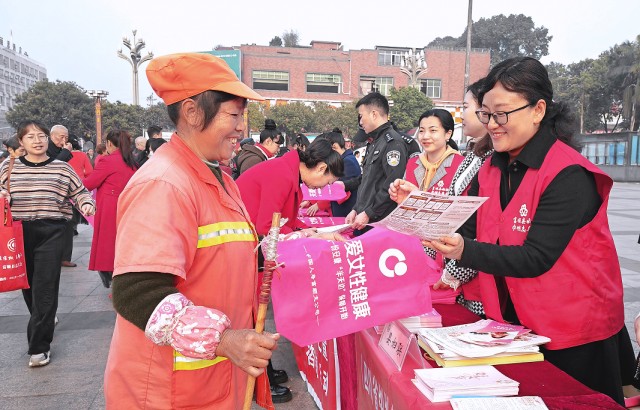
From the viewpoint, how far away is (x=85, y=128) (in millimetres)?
41000

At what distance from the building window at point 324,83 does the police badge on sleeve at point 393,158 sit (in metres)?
54.4

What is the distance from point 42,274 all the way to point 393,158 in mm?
2950

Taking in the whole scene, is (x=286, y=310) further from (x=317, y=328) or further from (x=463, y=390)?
(x=463, y=390)

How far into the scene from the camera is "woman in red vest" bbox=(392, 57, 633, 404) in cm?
158

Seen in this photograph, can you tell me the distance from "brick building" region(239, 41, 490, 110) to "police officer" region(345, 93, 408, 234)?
52.3 metres

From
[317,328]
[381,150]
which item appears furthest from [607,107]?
[317,328]

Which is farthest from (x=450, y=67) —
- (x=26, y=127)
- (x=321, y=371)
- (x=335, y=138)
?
(x=321, y=371)

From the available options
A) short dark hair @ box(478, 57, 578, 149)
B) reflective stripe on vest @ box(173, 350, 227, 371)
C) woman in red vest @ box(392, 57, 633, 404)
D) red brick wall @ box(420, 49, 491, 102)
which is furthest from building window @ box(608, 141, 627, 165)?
red brick wall @ box(420, 49, 491, 102)

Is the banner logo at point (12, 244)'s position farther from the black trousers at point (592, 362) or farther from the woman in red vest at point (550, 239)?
the black trousers at point (592, 362)

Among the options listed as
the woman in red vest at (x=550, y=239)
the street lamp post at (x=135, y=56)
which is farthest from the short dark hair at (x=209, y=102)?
the street lamp post at (x=135, y=56)

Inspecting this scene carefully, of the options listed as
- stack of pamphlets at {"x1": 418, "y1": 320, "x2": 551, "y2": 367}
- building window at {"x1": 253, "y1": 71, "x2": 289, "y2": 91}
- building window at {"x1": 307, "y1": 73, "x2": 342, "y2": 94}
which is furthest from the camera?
building window at {"x1": 307, "y1": 73, "x2": 342, "y2": 94}

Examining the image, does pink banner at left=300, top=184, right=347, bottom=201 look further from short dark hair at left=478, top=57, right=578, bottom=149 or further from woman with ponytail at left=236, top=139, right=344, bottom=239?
short dark hair at left=478, top=57, right=578, bottom=149

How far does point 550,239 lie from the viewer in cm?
156

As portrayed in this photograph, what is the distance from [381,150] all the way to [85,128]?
4249 cm
